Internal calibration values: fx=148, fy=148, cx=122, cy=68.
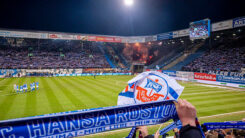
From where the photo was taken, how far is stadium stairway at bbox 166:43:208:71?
47.3 metres

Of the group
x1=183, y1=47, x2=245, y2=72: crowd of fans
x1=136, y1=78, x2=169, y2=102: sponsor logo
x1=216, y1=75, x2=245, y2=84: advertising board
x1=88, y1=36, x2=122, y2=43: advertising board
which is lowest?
x1=216, y1=75, x2=245, y2=84: advertising board

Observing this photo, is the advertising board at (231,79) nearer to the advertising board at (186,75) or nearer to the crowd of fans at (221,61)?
the advertising board at (186,75)

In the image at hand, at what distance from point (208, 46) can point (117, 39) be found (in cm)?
3335

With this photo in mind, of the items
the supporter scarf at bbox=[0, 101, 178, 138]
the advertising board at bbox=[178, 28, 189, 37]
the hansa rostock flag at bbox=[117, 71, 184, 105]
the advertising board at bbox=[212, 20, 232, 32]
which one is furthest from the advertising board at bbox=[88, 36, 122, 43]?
the supporter scarf at bbox=[0, 101, 178, 138]

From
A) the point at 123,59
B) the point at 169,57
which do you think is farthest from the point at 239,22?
the point at 123,59

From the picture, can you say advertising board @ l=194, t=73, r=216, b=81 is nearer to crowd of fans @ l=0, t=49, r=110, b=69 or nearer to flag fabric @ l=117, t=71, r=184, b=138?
flag fabric @ l=117, t=71, r=184, b=138

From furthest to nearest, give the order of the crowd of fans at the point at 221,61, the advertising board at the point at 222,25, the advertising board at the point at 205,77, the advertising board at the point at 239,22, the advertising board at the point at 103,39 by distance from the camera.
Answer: the advertising board at the point at 103,39
the advertising board at the point at 222,25
the crowd of fans at the point at 221,61
the advertising board at the point at 239,22
the advertising board at the point at 205,77

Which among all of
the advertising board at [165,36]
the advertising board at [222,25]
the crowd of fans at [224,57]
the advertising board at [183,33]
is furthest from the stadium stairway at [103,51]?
the advertising board at [222,25]

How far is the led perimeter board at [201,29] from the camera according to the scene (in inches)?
1336

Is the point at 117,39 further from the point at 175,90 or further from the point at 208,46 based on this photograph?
the point at 175,90

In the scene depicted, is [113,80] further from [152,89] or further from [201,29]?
[152,89]

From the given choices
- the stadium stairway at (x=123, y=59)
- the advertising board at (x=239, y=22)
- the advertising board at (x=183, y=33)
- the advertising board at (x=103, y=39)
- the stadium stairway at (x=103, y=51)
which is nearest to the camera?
the advertising board at (x=239, y=22)

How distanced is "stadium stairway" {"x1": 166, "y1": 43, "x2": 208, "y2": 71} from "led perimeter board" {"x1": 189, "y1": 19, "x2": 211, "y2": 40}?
12.0 m

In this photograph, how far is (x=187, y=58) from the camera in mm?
49750
